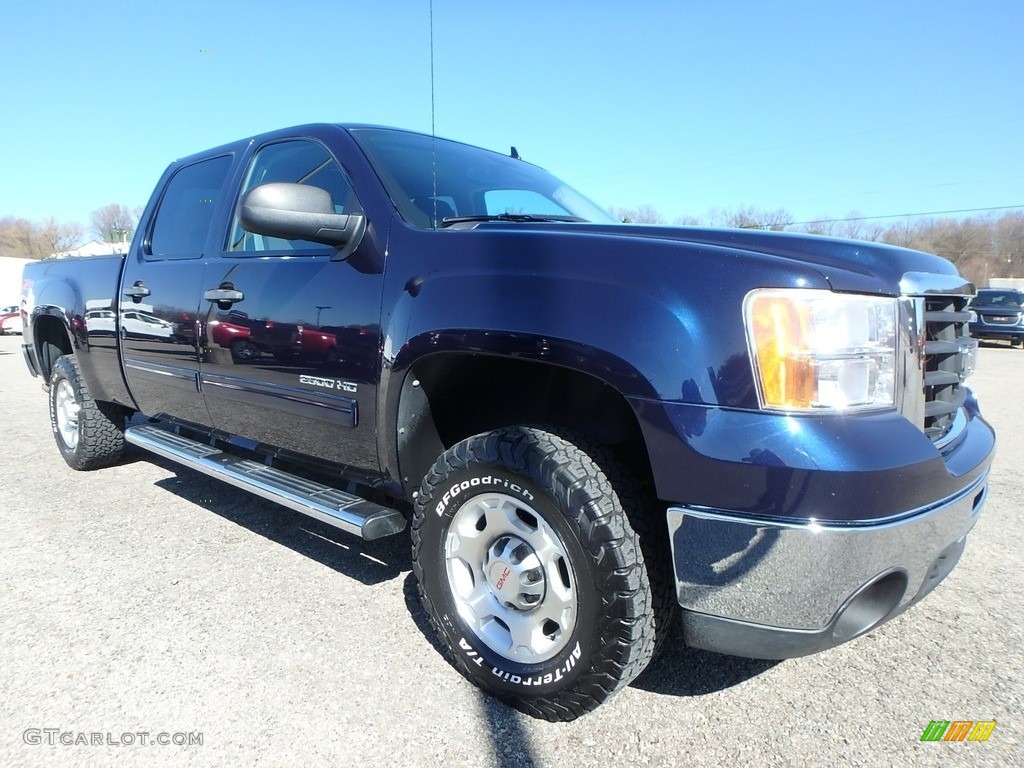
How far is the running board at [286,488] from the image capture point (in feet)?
8.14

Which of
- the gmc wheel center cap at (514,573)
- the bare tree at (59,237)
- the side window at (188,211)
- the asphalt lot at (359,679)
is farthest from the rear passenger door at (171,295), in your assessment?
the bare tree at (59,237)

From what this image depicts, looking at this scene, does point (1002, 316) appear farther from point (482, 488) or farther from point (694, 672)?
point (482, 488)

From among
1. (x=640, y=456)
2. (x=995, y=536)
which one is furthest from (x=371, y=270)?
(x=995, y=536)

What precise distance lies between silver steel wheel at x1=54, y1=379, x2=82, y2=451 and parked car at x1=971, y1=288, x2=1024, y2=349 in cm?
2080

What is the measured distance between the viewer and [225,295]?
10.1ft

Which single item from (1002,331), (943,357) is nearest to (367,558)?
(943,357)

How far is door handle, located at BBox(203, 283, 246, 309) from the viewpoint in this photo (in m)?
3.03

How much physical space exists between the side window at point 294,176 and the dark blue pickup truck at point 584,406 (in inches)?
0.6

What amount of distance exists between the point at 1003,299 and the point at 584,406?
70.2 ft

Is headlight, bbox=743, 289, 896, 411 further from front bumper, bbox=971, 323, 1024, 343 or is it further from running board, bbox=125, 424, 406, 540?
front bumper, bbox=971, 323, 1024, 343

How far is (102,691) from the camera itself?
2.23 m

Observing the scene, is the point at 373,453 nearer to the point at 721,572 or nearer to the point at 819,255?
A: the point at 721,572

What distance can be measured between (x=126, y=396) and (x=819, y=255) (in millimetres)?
4082

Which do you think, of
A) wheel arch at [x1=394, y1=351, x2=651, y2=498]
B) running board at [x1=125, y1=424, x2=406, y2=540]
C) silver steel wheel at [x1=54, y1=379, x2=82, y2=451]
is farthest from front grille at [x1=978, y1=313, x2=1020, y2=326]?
silver steel wheel at [x1=54, y1=379, x2=82, y2=451]
